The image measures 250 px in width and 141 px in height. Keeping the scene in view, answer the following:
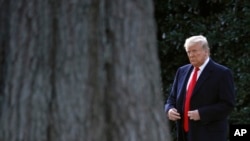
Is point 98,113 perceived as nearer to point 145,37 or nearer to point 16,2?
point 145,37

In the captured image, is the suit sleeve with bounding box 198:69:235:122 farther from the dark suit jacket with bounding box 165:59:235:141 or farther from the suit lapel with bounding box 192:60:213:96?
the suit lapel with bounding box 192:60:213:96

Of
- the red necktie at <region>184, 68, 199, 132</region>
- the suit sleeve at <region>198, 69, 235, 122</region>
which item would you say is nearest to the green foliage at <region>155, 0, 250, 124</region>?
the red necktie at <region>184, 68, 199, 132</region>

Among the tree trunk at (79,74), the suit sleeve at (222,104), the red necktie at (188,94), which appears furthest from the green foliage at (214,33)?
the tree trunk at (79,74)

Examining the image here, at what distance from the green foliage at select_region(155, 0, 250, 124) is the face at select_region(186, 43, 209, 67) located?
431 cm

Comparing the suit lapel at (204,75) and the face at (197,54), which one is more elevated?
the face at (197,54)

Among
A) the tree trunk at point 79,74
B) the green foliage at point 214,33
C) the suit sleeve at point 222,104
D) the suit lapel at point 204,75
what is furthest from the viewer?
the green foliage at point 214,33

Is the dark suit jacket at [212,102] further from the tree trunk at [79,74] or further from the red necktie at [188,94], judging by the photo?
the tree trunk at [79,74]

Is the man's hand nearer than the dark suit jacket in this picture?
No

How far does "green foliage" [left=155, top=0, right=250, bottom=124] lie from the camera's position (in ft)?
36.7

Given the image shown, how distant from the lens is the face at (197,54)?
679cm

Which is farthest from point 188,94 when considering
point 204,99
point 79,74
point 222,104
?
point 79,74

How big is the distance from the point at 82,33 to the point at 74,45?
0.07m

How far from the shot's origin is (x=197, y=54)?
22.3 ft

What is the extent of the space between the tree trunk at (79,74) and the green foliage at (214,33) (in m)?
7.41
